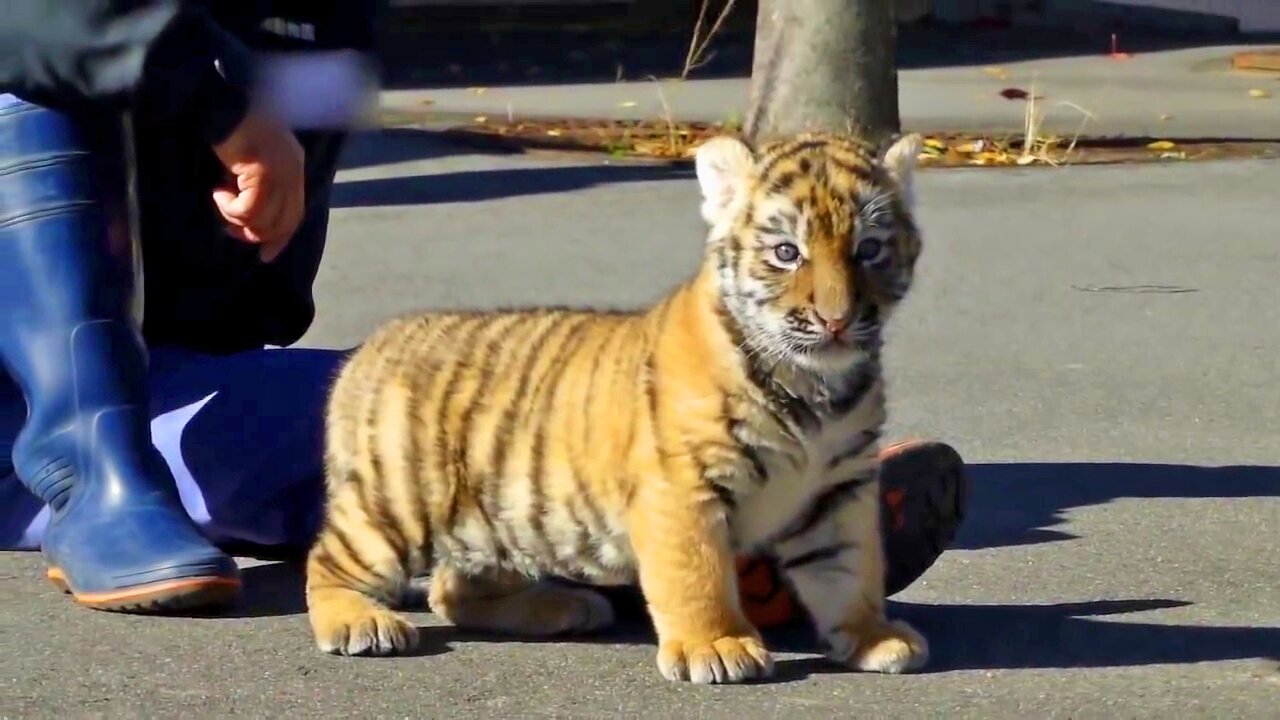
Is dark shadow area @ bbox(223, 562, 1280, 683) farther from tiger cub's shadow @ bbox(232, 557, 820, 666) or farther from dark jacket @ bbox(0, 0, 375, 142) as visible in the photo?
dark jacket @ bbox(0, 0, 375, 142)

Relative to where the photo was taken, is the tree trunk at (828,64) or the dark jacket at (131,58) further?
the tree trunk at (828,64)

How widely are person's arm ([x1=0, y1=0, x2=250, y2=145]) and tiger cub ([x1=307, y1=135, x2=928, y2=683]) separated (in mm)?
650

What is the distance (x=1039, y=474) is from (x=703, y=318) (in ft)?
7.17

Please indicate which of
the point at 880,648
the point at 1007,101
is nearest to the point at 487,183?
the point at 1007,101

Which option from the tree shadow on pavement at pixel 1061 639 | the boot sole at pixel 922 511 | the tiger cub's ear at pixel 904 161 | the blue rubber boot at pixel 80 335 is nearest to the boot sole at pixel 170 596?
the blue rubber boot at pixel 80 335

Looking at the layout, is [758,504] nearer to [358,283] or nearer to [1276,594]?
[1276,594]

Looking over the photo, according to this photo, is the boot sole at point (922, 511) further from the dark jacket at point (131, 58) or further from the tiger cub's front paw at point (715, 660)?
the dark jacket at point (131, 58)

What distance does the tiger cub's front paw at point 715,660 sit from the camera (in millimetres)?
3814

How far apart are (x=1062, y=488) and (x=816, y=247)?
7.15ft

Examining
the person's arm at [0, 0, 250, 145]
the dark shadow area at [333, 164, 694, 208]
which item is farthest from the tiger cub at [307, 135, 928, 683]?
the dark shadow area at [333, 164, 694, 208]

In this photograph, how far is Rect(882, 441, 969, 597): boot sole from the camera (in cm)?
426

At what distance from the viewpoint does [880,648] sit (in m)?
3.93

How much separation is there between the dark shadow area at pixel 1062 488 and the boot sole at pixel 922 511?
79 cm

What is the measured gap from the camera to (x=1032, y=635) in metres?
4.25
